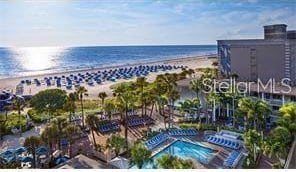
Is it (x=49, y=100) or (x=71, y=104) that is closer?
(x=49, y=100)

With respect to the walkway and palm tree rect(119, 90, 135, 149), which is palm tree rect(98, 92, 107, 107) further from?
the walkway

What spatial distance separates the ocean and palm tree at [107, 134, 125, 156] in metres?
0.90

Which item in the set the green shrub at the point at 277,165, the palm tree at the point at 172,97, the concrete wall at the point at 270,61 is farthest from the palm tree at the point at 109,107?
the green shrub at the point at 277,165

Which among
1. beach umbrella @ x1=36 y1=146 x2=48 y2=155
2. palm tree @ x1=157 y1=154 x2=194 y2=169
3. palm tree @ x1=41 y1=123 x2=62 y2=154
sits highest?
palm tree @ x1=41 y1=123 x2=62 y2=154

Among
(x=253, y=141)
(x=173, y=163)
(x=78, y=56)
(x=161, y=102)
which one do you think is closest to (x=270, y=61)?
(x=253, y=141)

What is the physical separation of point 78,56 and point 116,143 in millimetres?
1294

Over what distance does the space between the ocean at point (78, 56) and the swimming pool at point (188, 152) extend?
964mm

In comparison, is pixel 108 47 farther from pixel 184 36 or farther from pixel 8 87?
pixel 8 87

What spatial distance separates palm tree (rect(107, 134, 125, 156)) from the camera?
13.2 feet

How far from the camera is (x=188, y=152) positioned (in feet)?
13.2

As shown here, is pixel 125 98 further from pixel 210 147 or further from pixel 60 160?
pixel 210 147

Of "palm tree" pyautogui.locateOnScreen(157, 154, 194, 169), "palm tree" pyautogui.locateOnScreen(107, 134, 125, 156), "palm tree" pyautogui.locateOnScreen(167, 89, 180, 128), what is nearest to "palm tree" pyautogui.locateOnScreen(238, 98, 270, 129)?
"palm tree" pyautogui.locateOnScreen(167, 89, 180, 128)

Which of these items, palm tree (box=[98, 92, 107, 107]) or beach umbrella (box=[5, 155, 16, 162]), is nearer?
beach umbrella (box=[5, 155, 16, 162])

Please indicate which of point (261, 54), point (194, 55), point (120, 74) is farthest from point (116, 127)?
point (261, 54)
